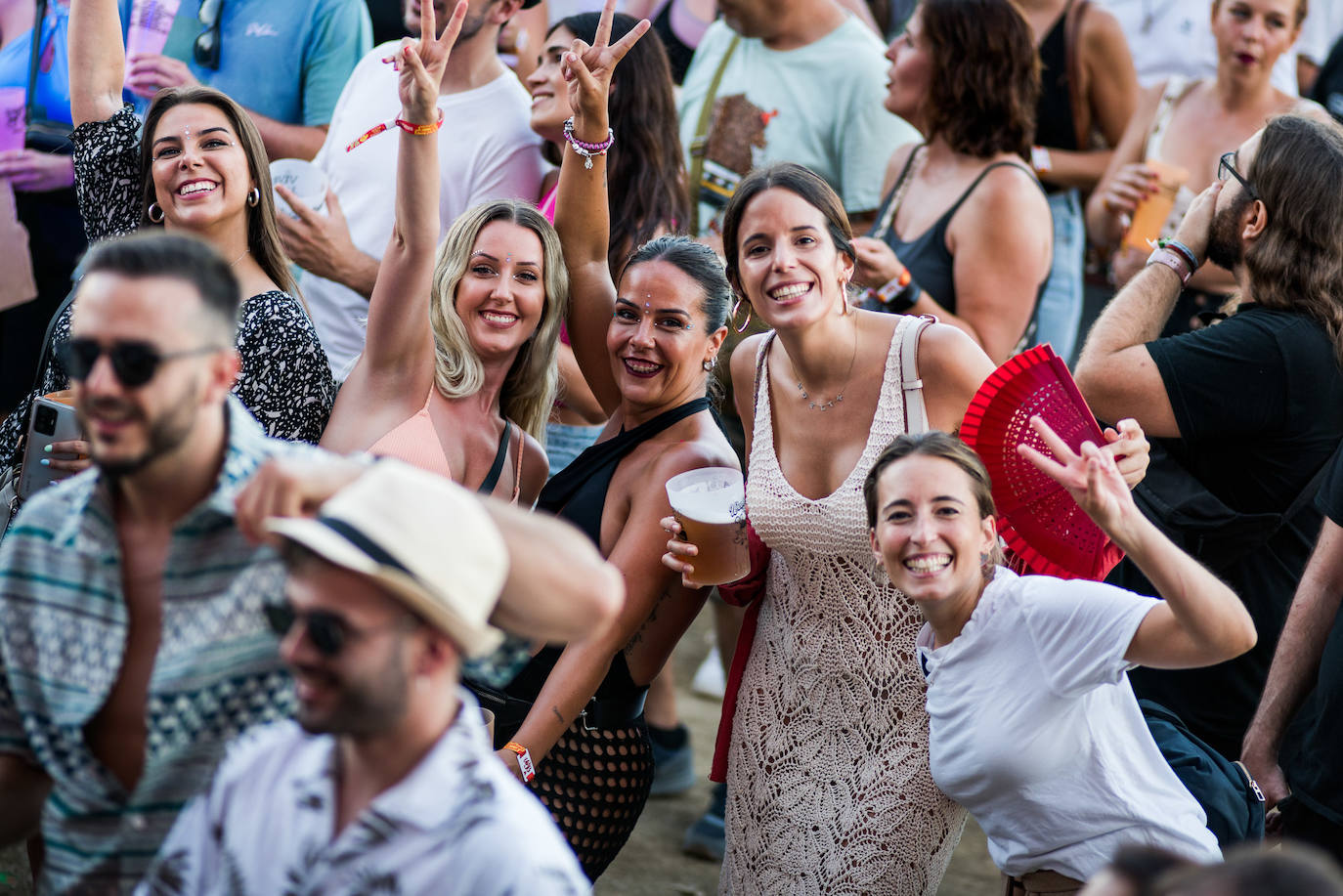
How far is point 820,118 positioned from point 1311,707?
2609 millimetres

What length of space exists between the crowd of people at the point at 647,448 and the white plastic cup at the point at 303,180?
25mm

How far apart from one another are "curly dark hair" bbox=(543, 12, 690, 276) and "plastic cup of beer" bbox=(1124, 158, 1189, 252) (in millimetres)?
1421

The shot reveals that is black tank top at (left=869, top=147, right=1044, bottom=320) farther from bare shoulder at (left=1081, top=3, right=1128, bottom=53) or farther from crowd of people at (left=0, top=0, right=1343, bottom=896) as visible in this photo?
bare shoulder at (left=1081, top=3, right=1128, bottom=53)

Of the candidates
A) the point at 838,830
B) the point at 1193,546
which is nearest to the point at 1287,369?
the point at 1193,546

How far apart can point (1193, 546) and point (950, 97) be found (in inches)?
64.4

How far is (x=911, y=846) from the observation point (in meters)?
2.92

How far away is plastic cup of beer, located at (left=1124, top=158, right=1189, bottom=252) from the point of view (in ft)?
13.9

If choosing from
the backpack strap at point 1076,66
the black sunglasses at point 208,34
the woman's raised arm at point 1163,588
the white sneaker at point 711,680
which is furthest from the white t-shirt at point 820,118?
the woman's raised arm at point 1163,588

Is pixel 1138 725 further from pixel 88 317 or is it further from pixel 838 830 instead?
pixel 88 317

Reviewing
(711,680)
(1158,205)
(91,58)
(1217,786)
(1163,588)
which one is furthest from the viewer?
(711,680)

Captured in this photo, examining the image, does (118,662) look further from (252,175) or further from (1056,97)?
(1056,97)

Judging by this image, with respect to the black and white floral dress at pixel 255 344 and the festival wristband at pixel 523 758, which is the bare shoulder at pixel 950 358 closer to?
the festival wristband at pixel 523 758

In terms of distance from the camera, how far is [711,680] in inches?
219

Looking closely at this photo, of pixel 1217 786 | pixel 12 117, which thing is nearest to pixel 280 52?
pixel 12 117
